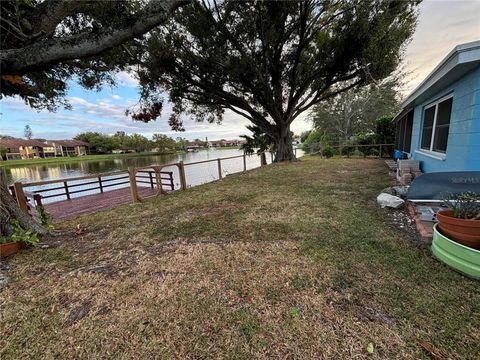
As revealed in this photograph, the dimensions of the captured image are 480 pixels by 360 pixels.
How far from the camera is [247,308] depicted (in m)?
1.61

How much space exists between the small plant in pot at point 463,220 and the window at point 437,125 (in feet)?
9.23

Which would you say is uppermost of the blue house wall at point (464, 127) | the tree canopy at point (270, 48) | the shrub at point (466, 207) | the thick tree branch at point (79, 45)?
the tree canopy at point (270, 48)

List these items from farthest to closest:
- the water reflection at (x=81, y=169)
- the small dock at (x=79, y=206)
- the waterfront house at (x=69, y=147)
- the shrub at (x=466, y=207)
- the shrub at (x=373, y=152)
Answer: the waterfront house at (x=69, y=147), the water reflection at (x=81, y=169), the shrub at (x=373, y=152), the small dock at (x=79, y=206), the shrub at (x=466, y=207)

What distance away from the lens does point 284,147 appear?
11.8m

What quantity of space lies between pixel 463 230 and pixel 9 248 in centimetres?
494

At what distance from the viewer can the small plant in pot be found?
185 cm

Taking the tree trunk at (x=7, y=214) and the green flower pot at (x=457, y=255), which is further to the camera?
the tree trunk at (x=7, y=214)

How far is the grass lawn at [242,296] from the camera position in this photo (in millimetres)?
1319

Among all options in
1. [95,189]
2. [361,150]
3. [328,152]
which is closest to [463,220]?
[95,189]

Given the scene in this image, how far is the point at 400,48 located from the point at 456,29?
119 inches

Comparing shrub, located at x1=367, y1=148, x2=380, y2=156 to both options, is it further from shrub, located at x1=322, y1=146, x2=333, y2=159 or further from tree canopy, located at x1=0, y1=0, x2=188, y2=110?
tree canopy, located at x1=0, y1=0, x2=188, y2=110

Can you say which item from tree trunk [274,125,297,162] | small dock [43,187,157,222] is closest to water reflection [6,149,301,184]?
tree trunk [274,125,297,162]

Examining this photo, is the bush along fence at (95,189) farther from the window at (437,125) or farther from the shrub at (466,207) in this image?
the window at (437,125)

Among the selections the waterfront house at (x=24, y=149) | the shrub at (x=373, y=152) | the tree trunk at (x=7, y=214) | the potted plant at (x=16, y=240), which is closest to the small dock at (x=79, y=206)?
the tree trunk at (x=7, y=214)
